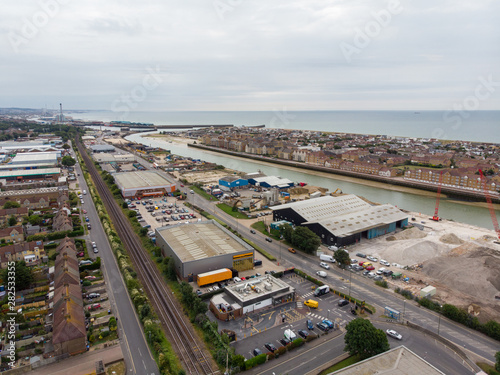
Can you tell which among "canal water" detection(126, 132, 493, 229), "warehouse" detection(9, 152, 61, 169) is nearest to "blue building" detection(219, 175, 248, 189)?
"canal water" detection(126, 132, 493, 229)

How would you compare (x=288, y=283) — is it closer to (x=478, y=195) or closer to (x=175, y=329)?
(x=175, y=329)

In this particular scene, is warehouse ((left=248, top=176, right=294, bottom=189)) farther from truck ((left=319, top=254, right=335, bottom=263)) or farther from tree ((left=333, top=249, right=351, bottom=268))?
tree ((left=333, top=249, right=351, bottom=268))

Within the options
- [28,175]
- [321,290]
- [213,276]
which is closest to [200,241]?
[213,276]

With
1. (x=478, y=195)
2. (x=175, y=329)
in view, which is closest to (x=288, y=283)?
(x=175, y=329)

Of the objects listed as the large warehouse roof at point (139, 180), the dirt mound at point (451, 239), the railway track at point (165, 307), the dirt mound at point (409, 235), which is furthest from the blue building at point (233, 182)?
the dirt mound at point (451, 239)

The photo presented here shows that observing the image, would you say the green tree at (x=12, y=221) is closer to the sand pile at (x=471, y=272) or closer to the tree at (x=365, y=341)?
the tree at (x=365, y=341)
